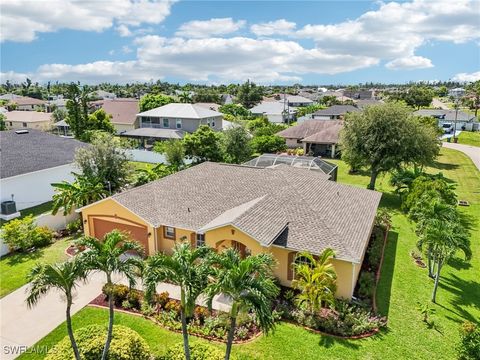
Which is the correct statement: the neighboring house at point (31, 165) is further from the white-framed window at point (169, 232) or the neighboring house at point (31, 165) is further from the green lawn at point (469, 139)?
the green lawn at point (469, 139)

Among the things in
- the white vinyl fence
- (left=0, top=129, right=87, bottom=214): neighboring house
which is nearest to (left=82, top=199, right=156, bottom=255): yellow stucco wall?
the white vinyl fence

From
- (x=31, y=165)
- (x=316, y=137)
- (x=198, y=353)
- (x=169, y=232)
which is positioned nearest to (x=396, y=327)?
(x=198, y=353)

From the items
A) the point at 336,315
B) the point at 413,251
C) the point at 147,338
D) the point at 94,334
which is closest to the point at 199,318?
the point at 147,338

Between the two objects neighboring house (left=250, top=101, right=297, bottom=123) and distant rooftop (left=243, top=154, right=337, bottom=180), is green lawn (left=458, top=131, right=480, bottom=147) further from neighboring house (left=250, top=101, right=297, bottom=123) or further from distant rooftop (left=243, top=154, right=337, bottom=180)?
distant rooftop (left=243, top=154, right=337, bottom=180)

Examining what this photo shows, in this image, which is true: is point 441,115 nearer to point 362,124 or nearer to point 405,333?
point 362,124

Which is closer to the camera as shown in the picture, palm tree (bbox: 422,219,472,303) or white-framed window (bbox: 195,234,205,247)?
palm tree (bbox: 422,219,472,303)

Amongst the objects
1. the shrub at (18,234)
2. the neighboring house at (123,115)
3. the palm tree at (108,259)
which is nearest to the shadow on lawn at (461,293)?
the palm tree at (108,259)
